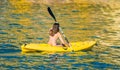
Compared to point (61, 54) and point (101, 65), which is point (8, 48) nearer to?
point (61, 54)

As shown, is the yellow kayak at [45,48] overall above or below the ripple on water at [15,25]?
below

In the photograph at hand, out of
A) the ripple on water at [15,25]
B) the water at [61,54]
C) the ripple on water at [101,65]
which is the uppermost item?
the ripple on water at [15,25]

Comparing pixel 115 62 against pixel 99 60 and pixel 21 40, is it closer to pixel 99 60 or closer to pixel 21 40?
pixel 99 60

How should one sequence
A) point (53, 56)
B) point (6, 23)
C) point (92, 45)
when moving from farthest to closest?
point (6, 23)
point (92, 45)
point (53, 56)

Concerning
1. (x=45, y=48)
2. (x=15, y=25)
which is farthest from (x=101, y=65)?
(x=15, y=25)

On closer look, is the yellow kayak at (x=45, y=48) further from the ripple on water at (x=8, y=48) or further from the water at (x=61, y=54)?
the ripple on water at (x=8, y=48)

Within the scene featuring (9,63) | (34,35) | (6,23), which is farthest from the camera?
(6,23)

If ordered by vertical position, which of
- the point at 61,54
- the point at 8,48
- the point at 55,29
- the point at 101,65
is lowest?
the point at 101,65

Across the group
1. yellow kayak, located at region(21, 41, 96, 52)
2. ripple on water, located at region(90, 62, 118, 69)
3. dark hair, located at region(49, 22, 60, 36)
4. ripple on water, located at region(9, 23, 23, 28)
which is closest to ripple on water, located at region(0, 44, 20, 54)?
yellow kayak, located at region(21, 41, 96, 52)

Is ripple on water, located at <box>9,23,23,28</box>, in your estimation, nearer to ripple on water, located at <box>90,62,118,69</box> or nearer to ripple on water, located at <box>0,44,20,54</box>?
ripple on water, located at <box>0,44,20,54</box>

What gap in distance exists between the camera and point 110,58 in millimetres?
26781

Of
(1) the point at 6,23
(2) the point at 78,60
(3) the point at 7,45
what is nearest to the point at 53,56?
(2) the point at 78,60

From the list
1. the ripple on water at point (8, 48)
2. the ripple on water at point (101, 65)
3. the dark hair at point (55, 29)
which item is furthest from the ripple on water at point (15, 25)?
the ripple on water at point (101, 65)

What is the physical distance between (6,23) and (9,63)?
21943mm
